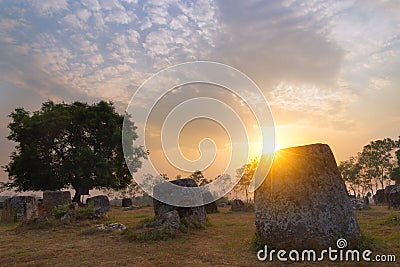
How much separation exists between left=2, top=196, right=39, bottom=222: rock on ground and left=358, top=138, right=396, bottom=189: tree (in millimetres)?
58837

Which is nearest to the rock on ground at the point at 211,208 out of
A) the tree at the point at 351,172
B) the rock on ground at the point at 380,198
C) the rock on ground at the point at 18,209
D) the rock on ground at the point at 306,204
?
the rock on ground at the point at 18,209

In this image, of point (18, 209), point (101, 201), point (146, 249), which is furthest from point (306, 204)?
point (101, 201)

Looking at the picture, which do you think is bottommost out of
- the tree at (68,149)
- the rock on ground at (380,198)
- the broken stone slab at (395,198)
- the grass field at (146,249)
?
the rock on ground at (380,198)

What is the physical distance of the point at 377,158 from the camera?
57.2 meters

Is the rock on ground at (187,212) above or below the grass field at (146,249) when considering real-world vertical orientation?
above

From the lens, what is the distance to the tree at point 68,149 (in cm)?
Result: 2769

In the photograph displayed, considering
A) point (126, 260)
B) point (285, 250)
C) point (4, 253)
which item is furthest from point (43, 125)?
point (285, 250)

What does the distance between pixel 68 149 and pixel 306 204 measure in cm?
2766

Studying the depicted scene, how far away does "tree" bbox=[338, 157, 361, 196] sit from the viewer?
59688 mm

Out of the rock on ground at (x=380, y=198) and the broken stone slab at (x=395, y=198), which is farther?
the rock on ground at (x=380, y=198)

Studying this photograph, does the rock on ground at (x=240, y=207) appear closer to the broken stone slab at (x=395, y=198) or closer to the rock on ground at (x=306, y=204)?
the broken stone slab at (x=395, y=198)

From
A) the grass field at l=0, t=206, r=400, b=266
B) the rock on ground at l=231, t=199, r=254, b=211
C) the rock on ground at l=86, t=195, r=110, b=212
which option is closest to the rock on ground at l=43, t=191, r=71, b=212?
the rock on ground at l=86, t=195, r=110, b=212

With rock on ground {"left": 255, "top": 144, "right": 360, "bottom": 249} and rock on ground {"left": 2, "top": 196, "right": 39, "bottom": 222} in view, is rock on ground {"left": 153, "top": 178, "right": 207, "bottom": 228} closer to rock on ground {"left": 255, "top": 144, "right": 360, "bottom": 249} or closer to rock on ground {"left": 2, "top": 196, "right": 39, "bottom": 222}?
rock on ground {"left": 255, "top": 144, "right": 360, "bottom": 249}

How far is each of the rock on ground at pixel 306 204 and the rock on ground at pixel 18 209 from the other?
14055mm
